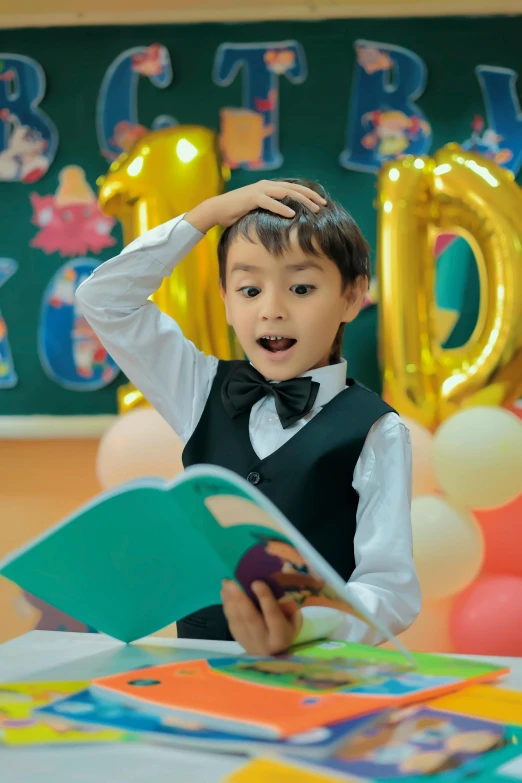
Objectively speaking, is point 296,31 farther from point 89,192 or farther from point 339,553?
point 339,553

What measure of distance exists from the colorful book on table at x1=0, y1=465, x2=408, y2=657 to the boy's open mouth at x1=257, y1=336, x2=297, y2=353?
1.35 feet

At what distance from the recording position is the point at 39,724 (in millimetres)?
580

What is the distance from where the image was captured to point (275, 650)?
0.75 meters

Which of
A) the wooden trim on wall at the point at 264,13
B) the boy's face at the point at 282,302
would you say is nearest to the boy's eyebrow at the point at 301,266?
the boy's face at the point at 282,302

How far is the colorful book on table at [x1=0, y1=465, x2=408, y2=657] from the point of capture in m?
0.61

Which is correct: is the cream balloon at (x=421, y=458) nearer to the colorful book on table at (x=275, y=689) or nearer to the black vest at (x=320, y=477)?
the black vest at (x=320, y=477)

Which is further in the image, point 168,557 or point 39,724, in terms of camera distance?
point 168,557

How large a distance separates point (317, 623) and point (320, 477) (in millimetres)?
331

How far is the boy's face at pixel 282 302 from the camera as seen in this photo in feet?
3.53

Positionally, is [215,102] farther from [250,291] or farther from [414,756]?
[414,756]

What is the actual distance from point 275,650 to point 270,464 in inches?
15.0

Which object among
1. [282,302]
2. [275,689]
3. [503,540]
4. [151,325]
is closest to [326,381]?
[282,302]

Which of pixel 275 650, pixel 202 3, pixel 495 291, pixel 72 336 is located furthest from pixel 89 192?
pixel 275 650

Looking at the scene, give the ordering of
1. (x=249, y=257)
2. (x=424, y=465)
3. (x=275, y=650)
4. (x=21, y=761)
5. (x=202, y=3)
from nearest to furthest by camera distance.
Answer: (x=21, y=761)
(x=275, y=650)
(x=249, y=257)
(x=424, y=465)
(x=202, y=3)
